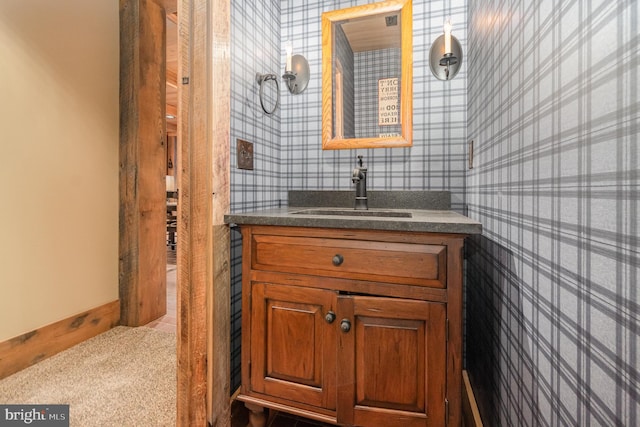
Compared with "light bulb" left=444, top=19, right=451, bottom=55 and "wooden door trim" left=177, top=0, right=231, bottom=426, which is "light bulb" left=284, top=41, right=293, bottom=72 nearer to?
"wooden door trim" left=177, top=0, right=231, bottom=426

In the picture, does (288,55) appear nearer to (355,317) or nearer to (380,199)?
(380,199)

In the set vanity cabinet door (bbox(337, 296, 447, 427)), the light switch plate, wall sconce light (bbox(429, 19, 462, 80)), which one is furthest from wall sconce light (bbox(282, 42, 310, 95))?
vanity cabinet door (bbox(337, 296, 447, 427))

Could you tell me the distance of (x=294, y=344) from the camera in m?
1.13

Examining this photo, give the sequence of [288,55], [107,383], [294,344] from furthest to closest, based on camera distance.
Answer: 1. [288,55]
2. [107,383]
3. [294,344]

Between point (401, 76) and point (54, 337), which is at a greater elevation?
point (401, 76)

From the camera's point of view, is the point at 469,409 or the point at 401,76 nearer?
the point at 469,409

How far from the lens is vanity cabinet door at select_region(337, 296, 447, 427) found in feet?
3.22

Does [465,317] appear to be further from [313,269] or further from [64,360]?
[64,360]

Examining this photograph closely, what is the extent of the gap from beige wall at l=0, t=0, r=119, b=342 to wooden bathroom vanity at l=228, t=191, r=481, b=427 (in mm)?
1293

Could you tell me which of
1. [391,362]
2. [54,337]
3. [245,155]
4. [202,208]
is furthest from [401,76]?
[54,337]

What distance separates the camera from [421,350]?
996 millimetres

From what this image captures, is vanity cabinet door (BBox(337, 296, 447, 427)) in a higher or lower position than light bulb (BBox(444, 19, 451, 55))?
lower

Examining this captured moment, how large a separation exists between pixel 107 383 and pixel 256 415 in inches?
32.9

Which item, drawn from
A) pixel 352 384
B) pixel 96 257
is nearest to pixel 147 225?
pixel 96 257
